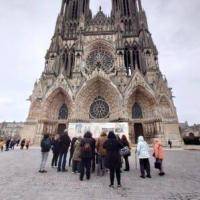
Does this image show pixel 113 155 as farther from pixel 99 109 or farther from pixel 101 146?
pixel 99 109

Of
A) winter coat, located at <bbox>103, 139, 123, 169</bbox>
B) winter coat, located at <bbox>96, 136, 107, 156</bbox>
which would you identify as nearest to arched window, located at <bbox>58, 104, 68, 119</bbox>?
winter coat, located at <bbox>96, 136, 107, 156</bbox>

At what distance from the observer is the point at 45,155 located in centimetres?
570

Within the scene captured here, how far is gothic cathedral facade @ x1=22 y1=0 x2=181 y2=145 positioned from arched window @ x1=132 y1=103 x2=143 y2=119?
10 cm

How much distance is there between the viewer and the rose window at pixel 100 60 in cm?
2381

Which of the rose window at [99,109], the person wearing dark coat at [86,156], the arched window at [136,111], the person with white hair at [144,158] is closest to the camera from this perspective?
the person wearing dark coat at [86,156]

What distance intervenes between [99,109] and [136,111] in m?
4.85

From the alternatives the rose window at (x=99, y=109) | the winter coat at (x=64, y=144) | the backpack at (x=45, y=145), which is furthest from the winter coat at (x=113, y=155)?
the rose window at (x=99, y=109)

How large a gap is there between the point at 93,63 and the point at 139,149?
2047 centimetres

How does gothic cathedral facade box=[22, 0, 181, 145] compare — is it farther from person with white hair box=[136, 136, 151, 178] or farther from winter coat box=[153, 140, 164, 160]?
person with white hair box=[136, 136, 151, 178]

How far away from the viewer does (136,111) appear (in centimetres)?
2061

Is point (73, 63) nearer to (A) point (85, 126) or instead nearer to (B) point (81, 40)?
(B) point (81, 40)

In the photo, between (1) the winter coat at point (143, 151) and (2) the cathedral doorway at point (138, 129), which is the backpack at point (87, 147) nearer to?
(1) the winter coat at point (143, 151)

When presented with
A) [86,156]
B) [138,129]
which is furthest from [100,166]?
[138,129]

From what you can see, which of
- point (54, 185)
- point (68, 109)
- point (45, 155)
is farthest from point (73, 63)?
point (54, 185)
